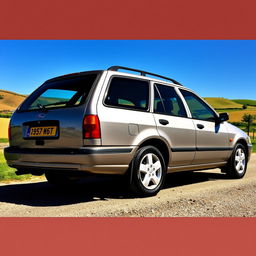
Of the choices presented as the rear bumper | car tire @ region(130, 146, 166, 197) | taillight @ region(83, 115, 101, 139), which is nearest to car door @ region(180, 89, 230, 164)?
car tire @ region(130, 146, 166, 197)

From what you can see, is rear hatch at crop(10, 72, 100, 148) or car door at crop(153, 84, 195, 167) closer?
rear hatch at crop(10, 72, 100, 148)

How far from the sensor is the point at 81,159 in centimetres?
428

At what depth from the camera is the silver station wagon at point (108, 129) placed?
434 centimetres

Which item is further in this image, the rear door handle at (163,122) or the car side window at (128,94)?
the rear door handle at (163,122)

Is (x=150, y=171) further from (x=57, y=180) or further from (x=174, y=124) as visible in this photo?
(x=57, y=180)

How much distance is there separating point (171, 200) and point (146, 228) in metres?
1.56

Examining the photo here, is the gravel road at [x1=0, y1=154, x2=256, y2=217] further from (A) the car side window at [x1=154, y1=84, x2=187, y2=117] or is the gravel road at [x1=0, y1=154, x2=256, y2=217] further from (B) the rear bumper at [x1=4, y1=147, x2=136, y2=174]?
(A) the car side window at [x1=154, y1=84, x2=187, y2=117]

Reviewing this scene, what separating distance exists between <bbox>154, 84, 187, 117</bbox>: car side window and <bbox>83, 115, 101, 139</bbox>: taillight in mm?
1288

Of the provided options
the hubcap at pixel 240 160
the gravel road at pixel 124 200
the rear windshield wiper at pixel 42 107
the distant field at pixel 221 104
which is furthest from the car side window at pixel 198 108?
the distant field at pixel 221 104

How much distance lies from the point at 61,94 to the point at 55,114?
57cm

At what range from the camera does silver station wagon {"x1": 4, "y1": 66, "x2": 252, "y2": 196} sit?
4344mm

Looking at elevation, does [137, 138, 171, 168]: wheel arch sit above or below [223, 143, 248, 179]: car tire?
above

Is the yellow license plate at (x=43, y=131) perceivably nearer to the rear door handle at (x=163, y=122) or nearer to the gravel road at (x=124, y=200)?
the gravel road at (x=124, y=200)

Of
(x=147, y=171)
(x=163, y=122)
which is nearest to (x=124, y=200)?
(x=147, y=171)
